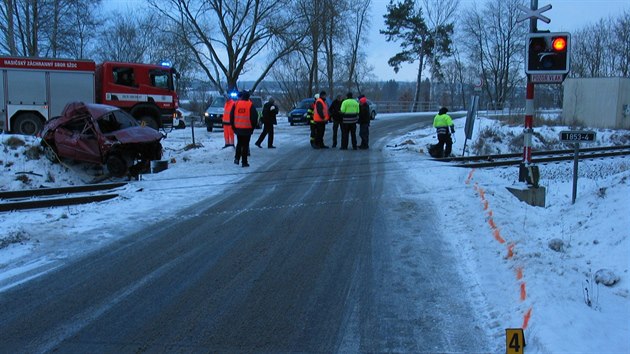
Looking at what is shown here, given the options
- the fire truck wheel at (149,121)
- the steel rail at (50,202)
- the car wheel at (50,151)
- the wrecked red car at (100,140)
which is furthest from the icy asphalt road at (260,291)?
the fire truck wheel at (149,121)

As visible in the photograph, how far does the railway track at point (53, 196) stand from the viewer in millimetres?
9484

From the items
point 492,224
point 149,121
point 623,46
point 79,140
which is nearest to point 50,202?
point 79,140

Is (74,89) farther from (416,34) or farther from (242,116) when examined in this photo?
(416,34)

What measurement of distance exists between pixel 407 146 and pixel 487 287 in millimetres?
13801

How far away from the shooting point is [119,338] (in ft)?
14.0

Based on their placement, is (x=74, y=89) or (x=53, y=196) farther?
(x=74, y=89)

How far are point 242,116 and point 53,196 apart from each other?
4713 millimetres

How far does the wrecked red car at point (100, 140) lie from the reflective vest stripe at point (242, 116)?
7.78ft

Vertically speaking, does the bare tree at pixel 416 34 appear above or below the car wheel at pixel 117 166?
above

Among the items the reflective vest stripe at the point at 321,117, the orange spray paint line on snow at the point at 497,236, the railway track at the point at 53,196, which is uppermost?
the reflective vest stripe at the point at 321,117

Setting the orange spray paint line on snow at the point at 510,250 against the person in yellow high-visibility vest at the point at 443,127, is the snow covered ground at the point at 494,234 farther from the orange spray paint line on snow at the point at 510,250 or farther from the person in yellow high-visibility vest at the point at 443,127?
the person in yellow high-visibility vest at the point at 443,127

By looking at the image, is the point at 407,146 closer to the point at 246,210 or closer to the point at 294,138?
the point at 294,138

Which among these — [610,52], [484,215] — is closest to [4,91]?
[484,215]

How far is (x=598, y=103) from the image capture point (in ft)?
106
